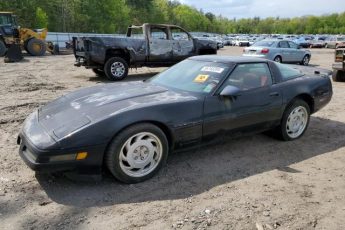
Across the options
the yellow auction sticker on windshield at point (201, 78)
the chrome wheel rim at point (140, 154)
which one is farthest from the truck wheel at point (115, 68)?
the chrome wheel rim at point (140, 154)

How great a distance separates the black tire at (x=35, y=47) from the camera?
22.2m

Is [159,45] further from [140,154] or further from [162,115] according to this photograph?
[140,154]

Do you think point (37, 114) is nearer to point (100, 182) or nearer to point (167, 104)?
point (100, 182)

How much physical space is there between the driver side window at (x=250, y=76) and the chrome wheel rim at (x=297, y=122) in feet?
2.28

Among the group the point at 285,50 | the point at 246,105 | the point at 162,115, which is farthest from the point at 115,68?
the point at 285,50

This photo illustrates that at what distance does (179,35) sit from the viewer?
41.8ft

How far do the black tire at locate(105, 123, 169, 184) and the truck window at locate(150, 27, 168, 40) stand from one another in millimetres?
8733

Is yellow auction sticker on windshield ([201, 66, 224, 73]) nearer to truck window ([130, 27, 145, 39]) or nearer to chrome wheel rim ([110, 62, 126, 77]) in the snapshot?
chrome wheel rim ([110, 62, 126, 77])

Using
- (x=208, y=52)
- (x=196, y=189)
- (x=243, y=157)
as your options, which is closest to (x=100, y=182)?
(x=196, y=189)

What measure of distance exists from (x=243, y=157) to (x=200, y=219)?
167 centimetres

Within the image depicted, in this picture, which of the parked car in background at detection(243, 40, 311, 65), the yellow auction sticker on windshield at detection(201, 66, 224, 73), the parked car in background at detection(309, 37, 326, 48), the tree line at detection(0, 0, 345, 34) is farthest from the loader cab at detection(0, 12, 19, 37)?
the parked car in background at detection(309, 37, 326, 48)

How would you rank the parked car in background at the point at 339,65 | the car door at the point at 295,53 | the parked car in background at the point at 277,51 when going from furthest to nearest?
the car door at the point at 295,53 → the parked car in background at the point at 277,51 → the parked car in background at the point at 339,65

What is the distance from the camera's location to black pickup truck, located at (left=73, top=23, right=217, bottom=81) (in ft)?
36.4

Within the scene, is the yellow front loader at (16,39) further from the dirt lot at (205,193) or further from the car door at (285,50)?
the dirt lot at (205,193)
